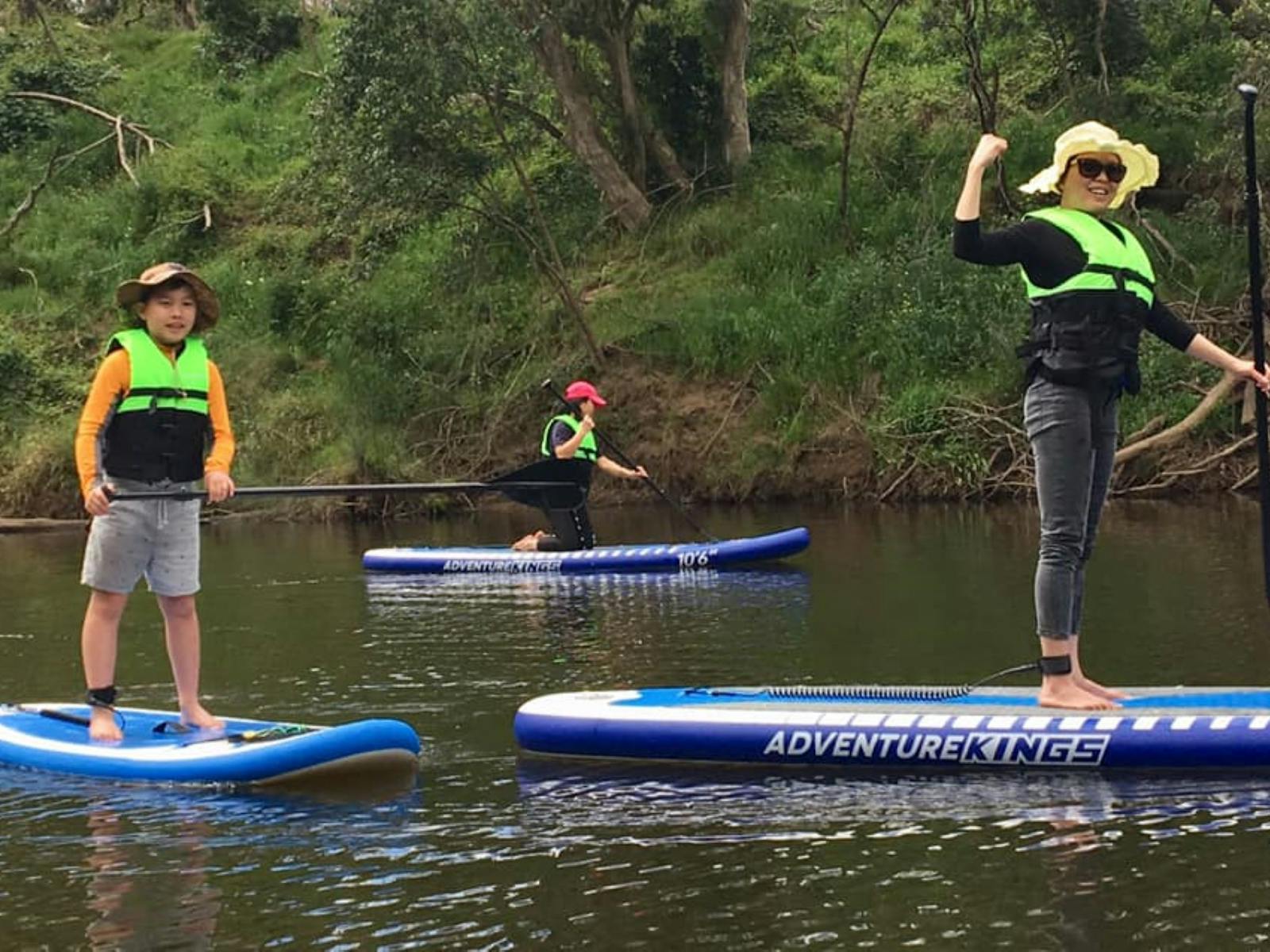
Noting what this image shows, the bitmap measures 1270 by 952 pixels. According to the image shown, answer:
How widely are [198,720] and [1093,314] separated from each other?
11.2 feet

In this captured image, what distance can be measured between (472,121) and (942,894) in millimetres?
18465

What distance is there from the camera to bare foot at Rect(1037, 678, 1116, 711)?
5.51 meters

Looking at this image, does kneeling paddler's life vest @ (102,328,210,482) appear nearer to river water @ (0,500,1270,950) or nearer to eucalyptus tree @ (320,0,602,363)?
river water @ (0,500,1270,950)

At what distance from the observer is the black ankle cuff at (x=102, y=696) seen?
5.94 m

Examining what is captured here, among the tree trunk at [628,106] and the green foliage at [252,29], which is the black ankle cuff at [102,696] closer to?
the tree trunk at [628,106]

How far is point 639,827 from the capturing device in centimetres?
484

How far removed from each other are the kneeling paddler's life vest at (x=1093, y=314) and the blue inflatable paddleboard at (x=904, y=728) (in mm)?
1090

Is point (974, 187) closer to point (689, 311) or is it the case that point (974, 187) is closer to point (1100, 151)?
point (1100, 151)

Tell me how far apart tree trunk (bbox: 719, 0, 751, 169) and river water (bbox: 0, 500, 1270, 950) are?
1615cm

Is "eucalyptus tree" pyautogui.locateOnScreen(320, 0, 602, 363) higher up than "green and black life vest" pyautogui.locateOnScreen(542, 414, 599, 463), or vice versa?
"eucalyptus tree" pyautogui.locateOnScreen(320, 0, 602, 363)

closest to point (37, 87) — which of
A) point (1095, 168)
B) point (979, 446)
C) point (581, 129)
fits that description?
point (581, 129)

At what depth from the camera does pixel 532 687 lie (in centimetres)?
732

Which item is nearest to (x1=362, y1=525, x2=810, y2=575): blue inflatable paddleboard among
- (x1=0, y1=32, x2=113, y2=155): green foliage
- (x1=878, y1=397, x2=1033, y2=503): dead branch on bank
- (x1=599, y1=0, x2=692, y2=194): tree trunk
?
(x1=878, y1=397, x2=1033, y2=503): dead branch on bank

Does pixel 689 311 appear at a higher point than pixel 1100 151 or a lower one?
higher
